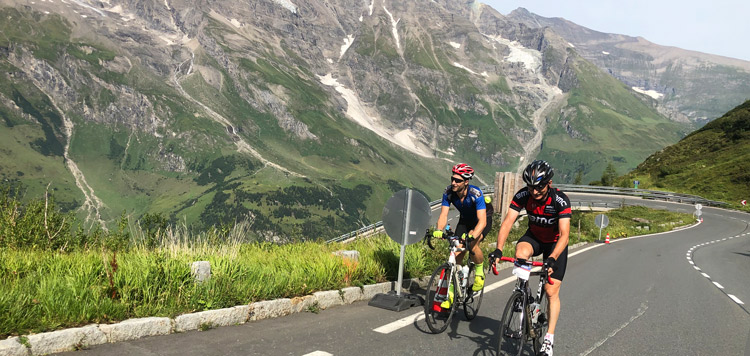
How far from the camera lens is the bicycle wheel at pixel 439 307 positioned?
6.94 meters

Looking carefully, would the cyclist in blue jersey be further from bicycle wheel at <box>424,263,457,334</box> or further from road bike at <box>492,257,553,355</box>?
road bike at <box>492,257,553,355</box>

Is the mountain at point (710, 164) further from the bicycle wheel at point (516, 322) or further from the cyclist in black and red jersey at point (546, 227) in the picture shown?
the bicycle wheel at point (516, 322)

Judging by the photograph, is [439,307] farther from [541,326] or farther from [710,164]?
[710,164]

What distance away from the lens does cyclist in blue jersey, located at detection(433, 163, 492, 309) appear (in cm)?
754

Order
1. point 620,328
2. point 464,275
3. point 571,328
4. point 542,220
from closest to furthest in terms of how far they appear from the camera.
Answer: point 542,220 < point 464,275 < point 571,328 < point 620,328

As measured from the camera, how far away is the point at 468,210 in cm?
804

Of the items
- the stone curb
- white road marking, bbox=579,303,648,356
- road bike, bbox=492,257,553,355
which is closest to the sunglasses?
road bike, bbox=492,257,553,355

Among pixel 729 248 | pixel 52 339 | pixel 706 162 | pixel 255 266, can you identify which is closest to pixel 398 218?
pixel 255 266

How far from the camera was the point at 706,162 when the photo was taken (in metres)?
74.5

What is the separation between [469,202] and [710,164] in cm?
7991

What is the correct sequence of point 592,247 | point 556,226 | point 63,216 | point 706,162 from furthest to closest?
point 706,162
point 592,247
point 63,216
point 556,226

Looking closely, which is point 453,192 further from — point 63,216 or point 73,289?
point 63,216

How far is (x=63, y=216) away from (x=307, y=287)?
5.45 metres

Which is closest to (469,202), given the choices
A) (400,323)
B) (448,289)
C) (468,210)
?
(468,210)
